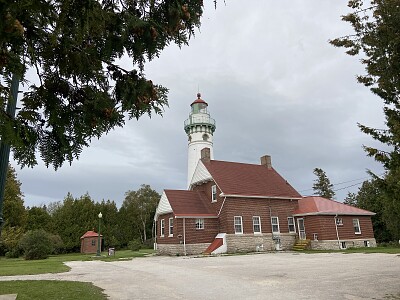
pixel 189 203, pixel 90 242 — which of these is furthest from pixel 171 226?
pixel 90 242

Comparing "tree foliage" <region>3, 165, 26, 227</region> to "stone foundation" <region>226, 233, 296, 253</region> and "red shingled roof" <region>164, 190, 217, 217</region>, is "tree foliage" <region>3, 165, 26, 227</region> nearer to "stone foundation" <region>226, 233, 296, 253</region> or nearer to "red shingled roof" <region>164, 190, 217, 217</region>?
"red shingled roof" <region>164, 190, 217, 217</region>

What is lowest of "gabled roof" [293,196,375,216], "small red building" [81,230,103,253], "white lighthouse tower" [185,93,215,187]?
"small red building" [81,230,103,253]

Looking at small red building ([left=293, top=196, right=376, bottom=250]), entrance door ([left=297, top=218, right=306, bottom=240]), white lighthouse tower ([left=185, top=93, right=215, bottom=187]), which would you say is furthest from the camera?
white lighthouse tower ([left=185, top=93, right=215, bottom=187])

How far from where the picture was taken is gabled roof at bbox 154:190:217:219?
27062 mm

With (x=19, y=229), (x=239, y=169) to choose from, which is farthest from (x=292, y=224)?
(x=19, y=229)

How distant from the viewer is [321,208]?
28.6m

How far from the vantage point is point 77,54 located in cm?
292

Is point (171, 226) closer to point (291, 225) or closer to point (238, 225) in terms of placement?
point (238, 225)

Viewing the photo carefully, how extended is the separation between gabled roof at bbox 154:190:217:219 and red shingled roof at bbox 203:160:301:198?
2468 millimetres

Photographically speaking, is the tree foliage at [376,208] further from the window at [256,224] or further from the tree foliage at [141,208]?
the tree foliage at [141,208]

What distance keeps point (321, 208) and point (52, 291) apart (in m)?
24.7

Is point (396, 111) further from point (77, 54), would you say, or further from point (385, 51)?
point (77, 54)

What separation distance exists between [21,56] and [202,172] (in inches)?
1126

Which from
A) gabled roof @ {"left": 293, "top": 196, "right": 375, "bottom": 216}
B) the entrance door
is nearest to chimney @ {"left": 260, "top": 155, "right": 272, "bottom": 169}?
gabled roof @ {"left": 293, "top": 196, "right": 375, "bottom": 216}
